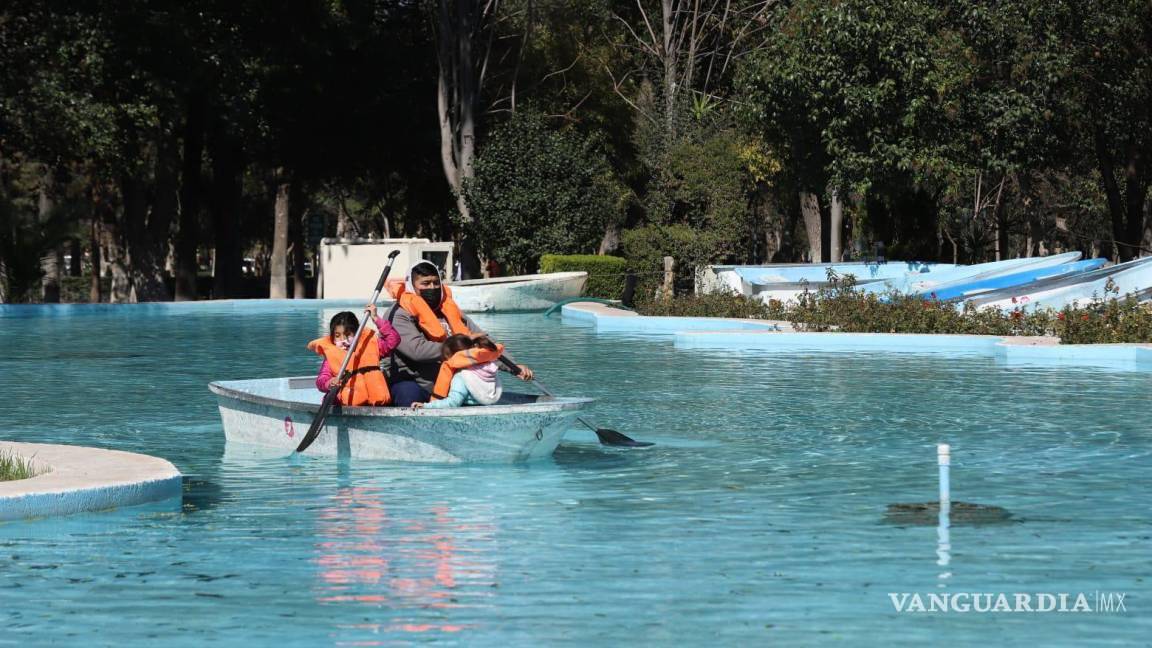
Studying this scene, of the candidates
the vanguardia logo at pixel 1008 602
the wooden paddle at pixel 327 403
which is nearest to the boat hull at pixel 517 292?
the wooden paddle at pixel 327 403

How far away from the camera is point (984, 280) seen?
118 ft

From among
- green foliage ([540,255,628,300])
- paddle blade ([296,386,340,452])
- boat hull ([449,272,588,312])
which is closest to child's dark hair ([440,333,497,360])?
paddle blade ([296,386,340,452])

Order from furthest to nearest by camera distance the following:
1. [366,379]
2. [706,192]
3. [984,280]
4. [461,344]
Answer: [706,192]
[984,280]
[366,379]
[461,344]

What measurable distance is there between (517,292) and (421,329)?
30.8 m

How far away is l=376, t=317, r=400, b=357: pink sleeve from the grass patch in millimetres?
3572

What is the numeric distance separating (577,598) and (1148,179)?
145 feet

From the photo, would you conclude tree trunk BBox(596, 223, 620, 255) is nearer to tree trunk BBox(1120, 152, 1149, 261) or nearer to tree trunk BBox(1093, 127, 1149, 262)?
tree trunk BBox(1093, 127, 1149, 262)

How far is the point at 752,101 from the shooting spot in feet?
152

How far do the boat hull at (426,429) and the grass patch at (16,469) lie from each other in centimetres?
280

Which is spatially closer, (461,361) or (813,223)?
(461,361)

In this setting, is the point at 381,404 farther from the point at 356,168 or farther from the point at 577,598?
the point at 356,168

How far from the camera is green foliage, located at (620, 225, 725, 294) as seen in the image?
148 ft

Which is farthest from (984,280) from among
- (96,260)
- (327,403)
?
(96,260)

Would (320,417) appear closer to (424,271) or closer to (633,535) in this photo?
(424,271)
